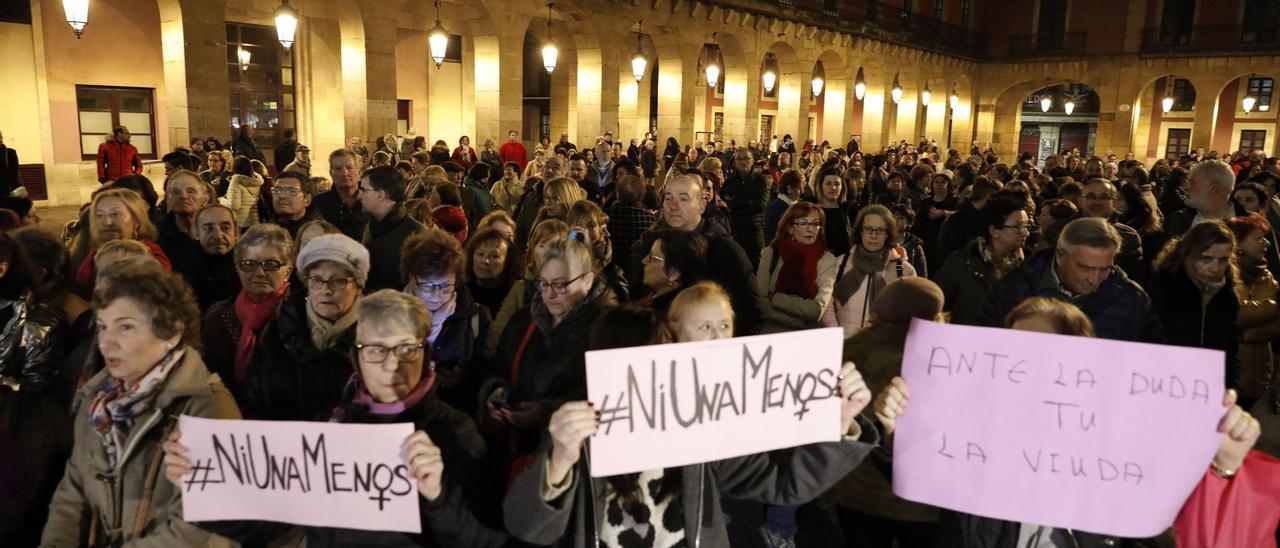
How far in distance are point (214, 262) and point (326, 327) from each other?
1983mm

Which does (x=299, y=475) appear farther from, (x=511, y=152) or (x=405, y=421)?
(x=511, y=152)

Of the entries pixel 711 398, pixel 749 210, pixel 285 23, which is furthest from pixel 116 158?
pixel 711 398

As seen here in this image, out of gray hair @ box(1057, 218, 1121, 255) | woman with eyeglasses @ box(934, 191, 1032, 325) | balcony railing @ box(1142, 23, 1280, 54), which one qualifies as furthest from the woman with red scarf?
balcony railing @ box(1142, 23, 1280, 54)

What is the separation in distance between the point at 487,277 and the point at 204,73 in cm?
974

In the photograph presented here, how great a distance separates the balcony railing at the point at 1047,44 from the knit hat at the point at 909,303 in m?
39.5

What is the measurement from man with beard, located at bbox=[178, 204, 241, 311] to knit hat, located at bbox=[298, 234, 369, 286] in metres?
1.53

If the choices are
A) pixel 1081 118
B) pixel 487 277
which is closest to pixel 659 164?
pixel 487 277

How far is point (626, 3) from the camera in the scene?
18.1 m

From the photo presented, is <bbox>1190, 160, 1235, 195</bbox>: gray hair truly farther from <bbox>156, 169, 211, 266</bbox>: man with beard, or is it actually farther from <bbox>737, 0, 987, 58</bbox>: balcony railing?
<bbox>737, 0, 987, 58</bbox>: balcony railing

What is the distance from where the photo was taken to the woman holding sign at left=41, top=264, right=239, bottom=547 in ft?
8.04

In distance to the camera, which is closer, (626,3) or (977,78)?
(626,3)

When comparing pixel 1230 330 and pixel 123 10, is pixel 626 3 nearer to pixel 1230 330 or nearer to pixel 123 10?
pixel 123 10

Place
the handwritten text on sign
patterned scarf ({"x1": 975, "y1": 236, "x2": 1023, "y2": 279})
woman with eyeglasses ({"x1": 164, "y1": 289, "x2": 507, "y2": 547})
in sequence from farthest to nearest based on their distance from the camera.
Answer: patterned scarf ({"x1": 975, "y1": 236, "x2": 1023, "y2": 279}), woman with eyeglasses ({"x1": 164, "y1": 289, "x2": 507, "y2": 547}), the handwritten text on sign

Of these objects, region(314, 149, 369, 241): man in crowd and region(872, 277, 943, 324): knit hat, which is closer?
region(872, 277, 943, 324): knit hat
